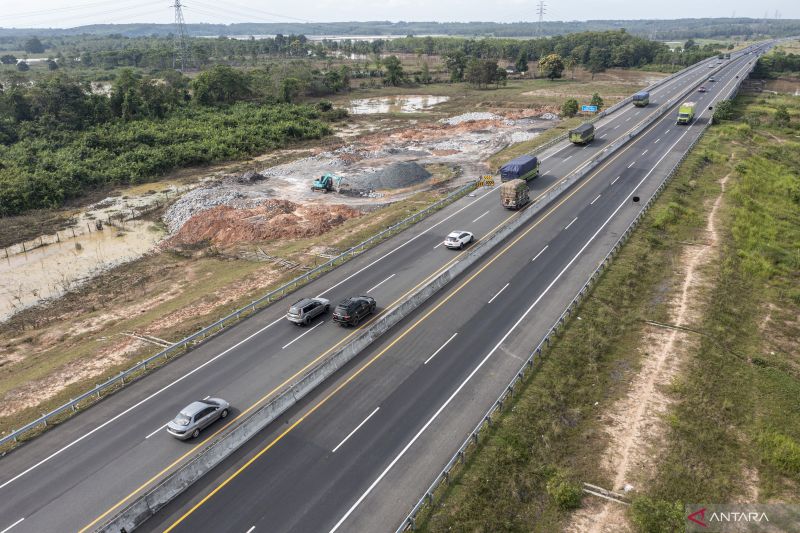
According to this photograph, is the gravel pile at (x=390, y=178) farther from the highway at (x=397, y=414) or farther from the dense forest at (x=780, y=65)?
the dense forest at (x=780, y=65)

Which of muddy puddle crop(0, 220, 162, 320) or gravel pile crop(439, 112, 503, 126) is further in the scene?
gravel pile crop(439, 112, 503, 126)

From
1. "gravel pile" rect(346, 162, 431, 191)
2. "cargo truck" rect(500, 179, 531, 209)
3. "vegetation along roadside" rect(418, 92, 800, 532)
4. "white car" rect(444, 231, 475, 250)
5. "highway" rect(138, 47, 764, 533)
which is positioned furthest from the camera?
"gravel pile" rect(346, 162, 431, 191)

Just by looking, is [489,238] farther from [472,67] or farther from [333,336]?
[472,67]


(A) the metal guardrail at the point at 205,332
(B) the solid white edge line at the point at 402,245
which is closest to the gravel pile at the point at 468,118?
(B) the solid white edge line at the point at 402,245

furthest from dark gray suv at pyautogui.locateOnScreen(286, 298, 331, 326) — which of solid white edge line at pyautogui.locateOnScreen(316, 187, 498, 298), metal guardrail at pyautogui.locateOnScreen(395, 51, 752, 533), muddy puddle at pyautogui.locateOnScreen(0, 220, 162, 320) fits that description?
muddy puddle at pyautogui.locateOnScreen(0, 220, 162, 320)

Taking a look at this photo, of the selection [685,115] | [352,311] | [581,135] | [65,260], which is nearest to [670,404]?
[352,311]

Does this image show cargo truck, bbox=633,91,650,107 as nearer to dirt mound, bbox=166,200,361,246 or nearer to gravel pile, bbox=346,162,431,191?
gravel pile, bbox=346,162,431,191
